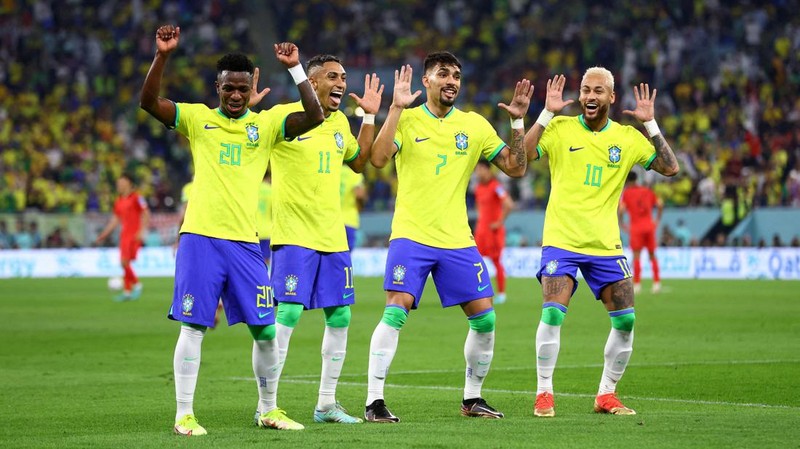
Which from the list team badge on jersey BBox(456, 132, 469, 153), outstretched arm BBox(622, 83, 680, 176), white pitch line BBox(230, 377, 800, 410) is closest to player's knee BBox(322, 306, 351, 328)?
team badge on jersey BBox(456, 132, 469, 153)

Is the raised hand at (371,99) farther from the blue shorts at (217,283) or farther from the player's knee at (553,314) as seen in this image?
the player's knee at (553,314)

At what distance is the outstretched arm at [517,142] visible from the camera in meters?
9.11

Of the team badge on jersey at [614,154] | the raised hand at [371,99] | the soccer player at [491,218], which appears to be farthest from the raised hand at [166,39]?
the soccer player at [491,218]

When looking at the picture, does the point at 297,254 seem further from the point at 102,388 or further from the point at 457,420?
the point at 102,388

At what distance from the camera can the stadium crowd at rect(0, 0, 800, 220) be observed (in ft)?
113

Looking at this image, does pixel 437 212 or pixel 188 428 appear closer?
pixel 188 428

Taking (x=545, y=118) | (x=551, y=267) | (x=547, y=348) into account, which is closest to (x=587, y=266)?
(x=551, y=267)

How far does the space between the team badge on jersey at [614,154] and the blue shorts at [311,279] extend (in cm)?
214

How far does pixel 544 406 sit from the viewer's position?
8992 millimetres

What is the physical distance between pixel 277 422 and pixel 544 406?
1.91 metres

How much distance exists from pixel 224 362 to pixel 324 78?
212 inches

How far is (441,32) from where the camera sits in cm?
4212

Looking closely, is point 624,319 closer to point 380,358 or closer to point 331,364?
point 380,358

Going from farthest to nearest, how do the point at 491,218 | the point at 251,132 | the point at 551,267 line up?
the point at 491,218 < the point at 551,267 < the point at 251,132
